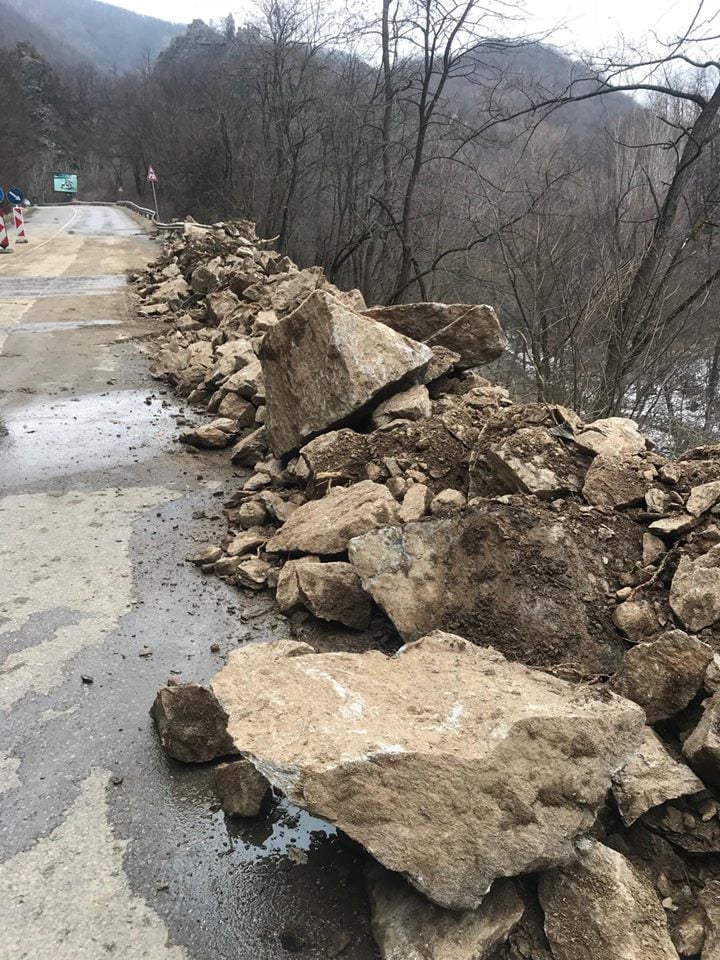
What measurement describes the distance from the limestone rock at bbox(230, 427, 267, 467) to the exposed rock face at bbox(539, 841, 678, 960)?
177 inches

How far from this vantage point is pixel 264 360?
230 inches

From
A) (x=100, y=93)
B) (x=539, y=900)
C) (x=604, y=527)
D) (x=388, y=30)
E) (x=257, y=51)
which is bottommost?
(x=539, y=900)

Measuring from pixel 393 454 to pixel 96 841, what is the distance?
124 inches

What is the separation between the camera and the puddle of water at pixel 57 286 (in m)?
14.6

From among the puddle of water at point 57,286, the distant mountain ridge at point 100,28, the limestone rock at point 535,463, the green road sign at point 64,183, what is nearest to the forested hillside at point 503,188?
the limestone rock at point 535,463

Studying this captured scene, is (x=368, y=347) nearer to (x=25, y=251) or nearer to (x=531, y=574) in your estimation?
(x=531, y=574)

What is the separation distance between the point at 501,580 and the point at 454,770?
1.45 m

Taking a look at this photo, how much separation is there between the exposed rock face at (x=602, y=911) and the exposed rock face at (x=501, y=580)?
3.67 feet

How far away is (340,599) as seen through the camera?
3906 mm

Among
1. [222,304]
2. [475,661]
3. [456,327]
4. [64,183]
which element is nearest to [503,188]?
[222,304]

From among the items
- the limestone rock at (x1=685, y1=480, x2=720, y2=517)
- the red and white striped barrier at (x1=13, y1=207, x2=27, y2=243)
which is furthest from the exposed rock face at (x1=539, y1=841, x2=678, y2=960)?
the red and white striped barrier at (x1=13, y1=207, x2=27, y2=243)

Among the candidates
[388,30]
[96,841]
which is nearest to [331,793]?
[96,841]

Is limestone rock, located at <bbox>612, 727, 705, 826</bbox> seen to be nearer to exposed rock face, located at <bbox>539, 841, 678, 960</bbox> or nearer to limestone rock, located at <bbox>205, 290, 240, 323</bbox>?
exposed rock face, located at <bbox>539, 841, 678, 960</bbox>

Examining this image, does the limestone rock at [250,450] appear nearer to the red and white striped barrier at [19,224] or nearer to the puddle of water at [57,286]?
the puddle of water at [57,286]
